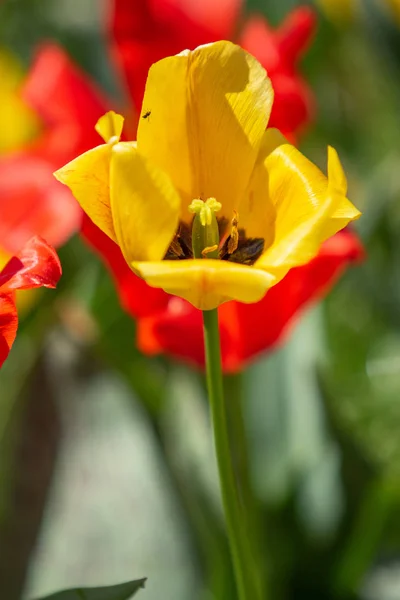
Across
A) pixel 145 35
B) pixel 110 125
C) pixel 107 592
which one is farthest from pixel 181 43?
pixel 107 592

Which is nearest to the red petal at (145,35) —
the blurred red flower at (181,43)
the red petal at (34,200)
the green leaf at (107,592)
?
the blurred red flower at (181,43)

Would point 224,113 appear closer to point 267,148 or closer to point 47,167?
point 267,148

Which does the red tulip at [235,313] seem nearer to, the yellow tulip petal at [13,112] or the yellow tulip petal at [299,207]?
the yellow tulip petal at [299,207]

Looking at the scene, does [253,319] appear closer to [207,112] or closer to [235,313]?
[235,313]

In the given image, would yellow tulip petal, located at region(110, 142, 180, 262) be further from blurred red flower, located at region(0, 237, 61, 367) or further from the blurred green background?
the blurred green background

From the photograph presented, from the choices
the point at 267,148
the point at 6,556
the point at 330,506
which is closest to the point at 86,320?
the point at 6,556

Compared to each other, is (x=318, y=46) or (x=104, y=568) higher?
(x=318, y=46)
